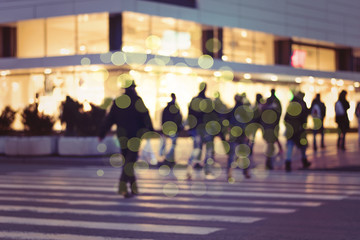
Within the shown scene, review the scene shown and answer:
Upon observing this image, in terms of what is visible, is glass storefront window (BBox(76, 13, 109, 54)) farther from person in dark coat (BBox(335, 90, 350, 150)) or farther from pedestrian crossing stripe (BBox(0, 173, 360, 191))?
pedestrian crossing stripe (BBox(0, 173, 360, 191))

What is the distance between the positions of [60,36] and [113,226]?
110 feet

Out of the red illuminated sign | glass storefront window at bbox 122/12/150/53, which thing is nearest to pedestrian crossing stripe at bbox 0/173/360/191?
glass storefront window at bbox 122/12/150/53

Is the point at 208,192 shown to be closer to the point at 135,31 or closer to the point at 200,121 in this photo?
the point at 200,121

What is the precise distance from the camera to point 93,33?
129 ft

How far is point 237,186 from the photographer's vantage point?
13602 millimetres

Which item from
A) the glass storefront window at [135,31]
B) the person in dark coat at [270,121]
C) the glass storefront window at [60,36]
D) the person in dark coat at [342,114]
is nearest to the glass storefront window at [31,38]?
the glass storefront window at [60,36]

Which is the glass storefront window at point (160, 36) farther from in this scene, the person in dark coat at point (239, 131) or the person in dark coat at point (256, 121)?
the person in dark coat at point (239, 131)

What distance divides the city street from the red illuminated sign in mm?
34950

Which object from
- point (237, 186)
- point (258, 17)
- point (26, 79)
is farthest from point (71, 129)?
point (258, 17)

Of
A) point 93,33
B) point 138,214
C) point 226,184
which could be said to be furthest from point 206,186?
point 93,33

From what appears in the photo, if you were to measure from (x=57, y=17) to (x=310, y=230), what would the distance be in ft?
110

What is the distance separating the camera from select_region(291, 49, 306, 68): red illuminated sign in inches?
1996

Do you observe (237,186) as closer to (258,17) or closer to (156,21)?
(156,21)

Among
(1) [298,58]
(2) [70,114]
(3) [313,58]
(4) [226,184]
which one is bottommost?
(4) [226,184]
